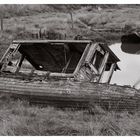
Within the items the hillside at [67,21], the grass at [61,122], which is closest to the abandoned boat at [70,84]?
the grass at [61,122]

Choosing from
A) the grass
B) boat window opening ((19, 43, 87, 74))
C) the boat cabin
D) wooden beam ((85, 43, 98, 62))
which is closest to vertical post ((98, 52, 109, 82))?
the boat cabin

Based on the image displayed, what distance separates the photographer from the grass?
7.89 metres

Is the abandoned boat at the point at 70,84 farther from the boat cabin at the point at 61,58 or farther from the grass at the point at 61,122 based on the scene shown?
the grass at the point at 61,122

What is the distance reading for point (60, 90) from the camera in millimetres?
9070

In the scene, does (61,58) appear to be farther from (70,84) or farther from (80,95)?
(80,95)

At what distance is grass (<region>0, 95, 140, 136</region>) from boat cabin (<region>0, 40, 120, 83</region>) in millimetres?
897

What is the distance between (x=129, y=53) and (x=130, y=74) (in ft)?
4.10

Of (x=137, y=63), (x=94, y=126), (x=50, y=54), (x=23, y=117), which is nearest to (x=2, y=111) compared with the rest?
(x=23, y=117)

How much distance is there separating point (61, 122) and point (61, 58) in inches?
136

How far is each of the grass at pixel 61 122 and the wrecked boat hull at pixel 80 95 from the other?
0.63 feet

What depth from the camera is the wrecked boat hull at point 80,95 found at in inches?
349

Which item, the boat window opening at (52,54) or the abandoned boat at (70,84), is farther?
the boat window opening at (52,54)

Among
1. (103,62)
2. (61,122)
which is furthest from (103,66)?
(61,122)

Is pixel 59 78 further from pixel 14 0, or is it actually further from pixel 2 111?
pixel 14 0
